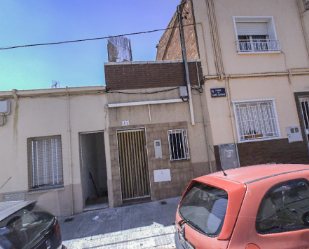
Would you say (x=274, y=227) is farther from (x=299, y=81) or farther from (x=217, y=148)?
(x=299, y=81)

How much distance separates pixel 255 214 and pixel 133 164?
15.6ft

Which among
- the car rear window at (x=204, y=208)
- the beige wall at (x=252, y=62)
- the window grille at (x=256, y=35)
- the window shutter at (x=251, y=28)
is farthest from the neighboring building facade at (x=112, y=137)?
the car rear window at (x=204, y=208)

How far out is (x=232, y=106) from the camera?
6.29 meters

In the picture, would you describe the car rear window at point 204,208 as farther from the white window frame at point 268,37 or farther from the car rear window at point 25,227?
the white window frame at point 268,37

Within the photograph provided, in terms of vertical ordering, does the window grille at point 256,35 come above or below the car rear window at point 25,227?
above

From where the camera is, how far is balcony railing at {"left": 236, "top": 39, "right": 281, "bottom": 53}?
22.3 feet

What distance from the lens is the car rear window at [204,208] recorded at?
182 cm

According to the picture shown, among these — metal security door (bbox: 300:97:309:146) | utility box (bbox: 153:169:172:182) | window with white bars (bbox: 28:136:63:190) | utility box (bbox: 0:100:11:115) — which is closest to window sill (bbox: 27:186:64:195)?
window with white bars (bbox: 28:136:63:190)

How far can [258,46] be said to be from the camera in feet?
22.8

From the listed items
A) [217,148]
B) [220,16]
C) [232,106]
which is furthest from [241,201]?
[220,16]

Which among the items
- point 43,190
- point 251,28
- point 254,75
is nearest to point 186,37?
point 251,28

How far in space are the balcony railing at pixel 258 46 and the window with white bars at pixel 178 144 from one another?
12.7 ft

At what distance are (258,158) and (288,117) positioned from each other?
6.13 feet

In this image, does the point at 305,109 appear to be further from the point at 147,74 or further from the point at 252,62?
the point at 147,74
